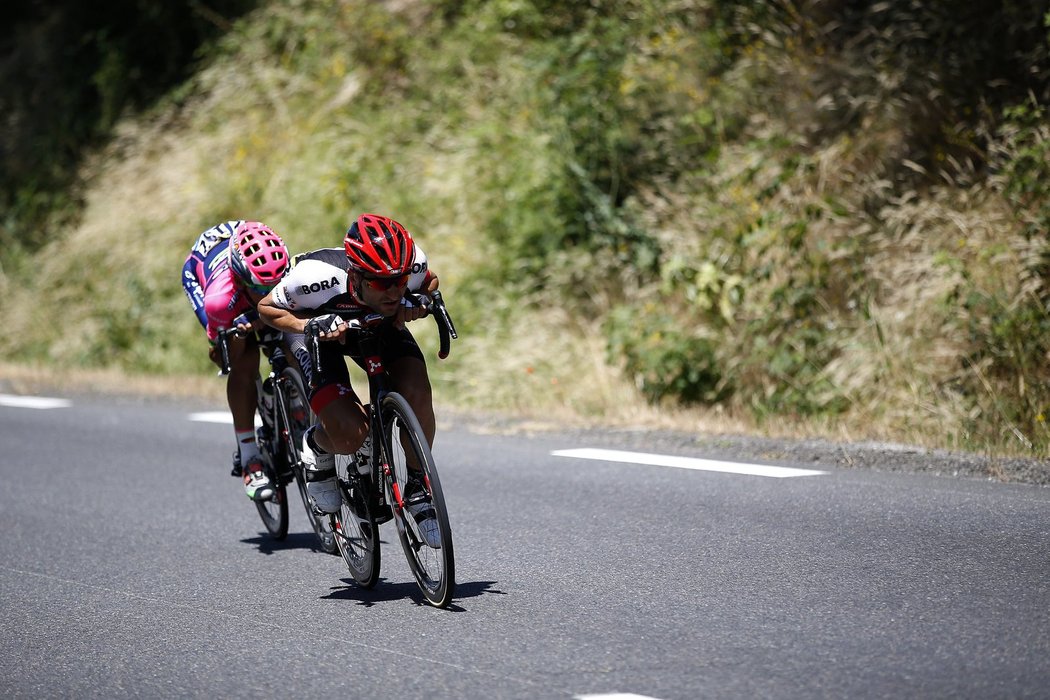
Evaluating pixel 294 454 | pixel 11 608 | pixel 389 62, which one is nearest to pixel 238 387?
pixel 294 454

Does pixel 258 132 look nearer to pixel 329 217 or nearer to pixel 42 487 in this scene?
pixel 329 217

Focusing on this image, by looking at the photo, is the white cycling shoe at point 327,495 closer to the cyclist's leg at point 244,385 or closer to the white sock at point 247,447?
the white sock at point 247,447

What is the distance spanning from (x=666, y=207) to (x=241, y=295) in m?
6.96

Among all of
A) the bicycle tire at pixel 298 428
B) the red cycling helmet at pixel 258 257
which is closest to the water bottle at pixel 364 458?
the bicycle tire at pixel 298 428

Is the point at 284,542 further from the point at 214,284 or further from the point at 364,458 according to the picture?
the point at 364,458

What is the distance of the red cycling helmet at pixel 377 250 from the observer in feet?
18.3

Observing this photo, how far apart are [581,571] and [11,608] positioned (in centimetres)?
263

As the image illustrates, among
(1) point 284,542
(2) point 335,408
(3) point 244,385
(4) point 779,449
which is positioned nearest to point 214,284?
(3) point 244,385

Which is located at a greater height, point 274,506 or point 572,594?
point 274,506

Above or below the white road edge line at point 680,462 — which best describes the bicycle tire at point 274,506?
below

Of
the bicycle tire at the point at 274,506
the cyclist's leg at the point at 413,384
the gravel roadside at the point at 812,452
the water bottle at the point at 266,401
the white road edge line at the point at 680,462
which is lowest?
the bicycle tire at the point at 274,506

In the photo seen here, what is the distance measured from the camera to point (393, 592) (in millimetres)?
6219

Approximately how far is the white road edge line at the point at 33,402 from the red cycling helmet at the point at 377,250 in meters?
9.50

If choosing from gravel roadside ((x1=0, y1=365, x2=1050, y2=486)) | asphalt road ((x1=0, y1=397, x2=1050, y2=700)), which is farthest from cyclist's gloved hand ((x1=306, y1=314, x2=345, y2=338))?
gravel roadside ((x1=0, y1=365, x2=1050, y2=486))
